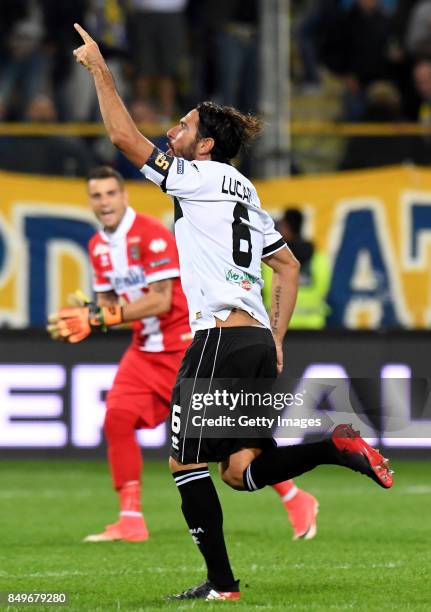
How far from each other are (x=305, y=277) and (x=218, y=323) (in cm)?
764

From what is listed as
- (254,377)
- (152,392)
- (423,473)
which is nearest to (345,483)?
(423,473)

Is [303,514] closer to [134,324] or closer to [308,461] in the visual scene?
[134,324]

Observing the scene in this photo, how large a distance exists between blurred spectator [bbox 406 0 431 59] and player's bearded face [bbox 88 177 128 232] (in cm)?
834

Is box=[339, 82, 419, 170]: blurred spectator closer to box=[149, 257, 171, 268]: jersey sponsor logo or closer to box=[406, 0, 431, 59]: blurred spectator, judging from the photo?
box=[406, 0, 431, 59]: blurred spectator

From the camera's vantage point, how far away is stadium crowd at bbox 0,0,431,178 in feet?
54.9

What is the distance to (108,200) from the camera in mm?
10086

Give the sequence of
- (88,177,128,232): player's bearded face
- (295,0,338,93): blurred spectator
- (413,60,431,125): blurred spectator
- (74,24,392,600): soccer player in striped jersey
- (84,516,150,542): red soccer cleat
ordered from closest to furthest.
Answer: (74,24,392,600): soccer player in striped jersey
(84,516,150,542): red soccer cleat
(88,177,128,232): player's bearded face
(413,60,431,125): blurred spectator
(295,0,338,93): blurred spectator

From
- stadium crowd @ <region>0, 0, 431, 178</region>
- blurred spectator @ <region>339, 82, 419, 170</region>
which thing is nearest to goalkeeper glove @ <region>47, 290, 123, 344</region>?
stadium crowd @ <region>0, 0, 431, 178</region>

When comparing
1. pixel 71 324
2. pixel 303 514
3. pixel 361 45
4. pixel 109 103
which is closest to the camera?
pixel 109 103

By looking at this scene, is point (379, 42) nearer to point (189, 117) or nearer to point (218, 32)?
point (218, 32)

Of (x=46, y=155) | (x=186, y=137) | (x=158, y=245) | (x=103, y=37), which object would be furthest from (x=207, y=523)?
(x=103, y=37)

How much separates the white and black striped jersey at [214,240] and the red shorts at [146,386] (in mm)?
2801

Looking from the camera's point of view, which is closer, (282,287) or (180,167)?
(180,167)

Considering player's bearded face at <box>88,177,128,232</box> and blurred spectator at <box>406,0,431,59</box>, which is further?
blurred spectator at <box>406,0,431,59</box>
